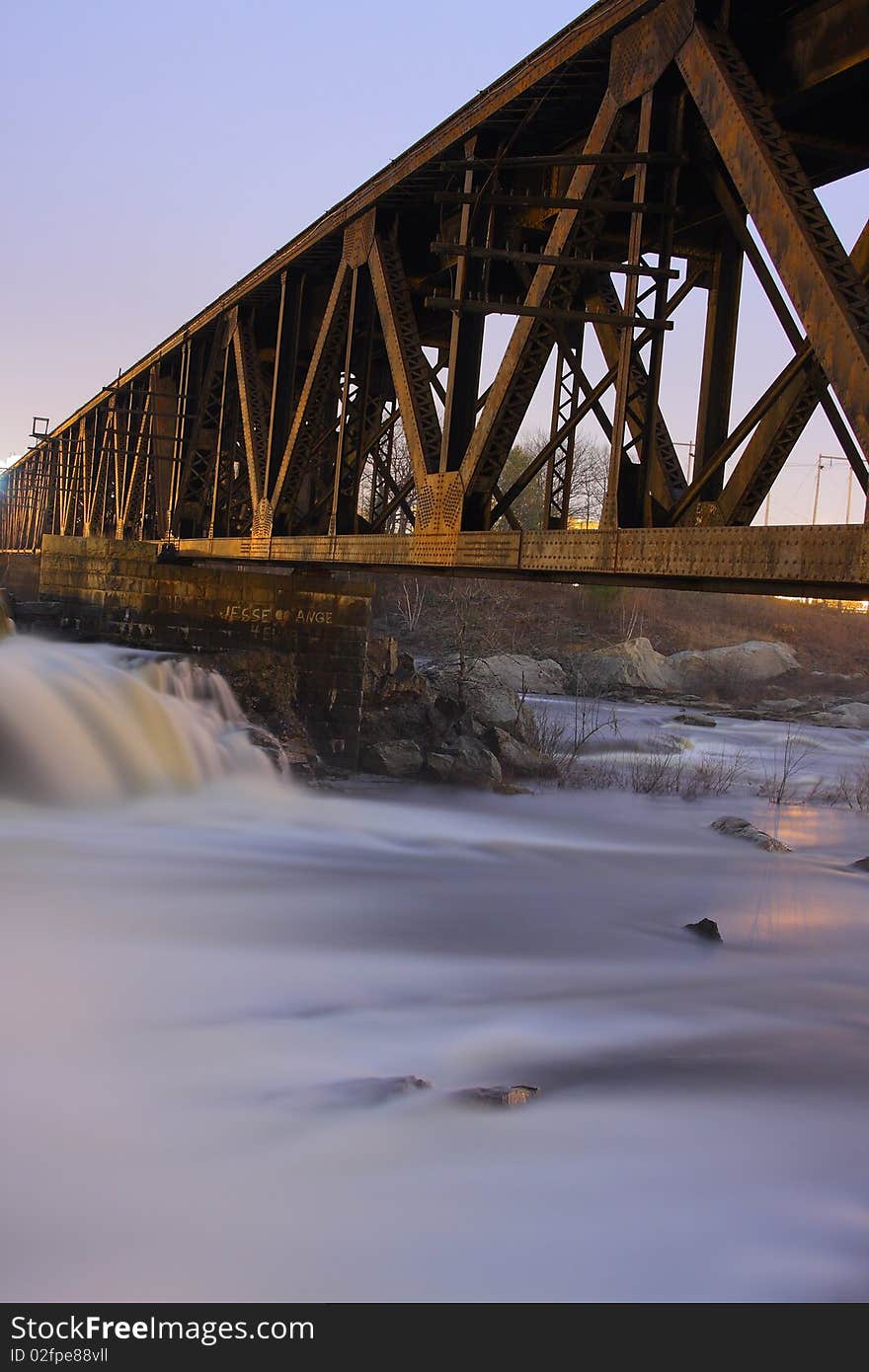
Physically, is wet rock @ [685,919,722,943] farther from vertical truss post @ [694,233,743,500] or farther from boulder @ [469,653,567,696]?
boulder @ [469,653,567,696]

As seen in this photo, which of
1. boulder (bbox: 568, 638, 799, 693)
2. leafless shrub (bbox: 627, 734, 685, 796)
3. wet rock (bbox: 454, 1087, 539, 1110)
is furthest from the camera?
boulder (bbox: 568, 638, 799, 693)

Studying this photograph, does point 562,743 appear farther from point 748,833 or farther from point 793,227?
point 793,227

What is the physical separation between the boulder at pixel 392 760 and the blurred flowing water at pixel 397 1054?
2939mm

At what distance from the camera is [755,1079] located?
23.1ft

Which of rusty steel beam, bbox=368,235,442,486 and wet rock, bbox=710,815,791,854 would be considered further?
wet rock, bbox=710,815,791,854

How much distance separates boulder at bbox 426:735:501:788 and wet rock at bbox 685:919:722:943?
7096mm

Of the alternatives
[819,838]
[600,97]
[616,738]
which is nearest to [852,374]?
[600,97]

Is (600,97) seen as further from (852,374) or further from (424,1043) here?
(424,1043)

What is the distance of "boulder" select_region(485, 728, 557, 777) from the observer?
19.0 m

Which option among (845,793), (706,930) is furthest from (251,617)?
(845,793)

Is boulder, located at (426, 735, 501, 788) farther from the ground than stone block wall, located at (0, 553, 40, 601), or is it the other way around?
stone block wall, located at (0, 553, 40, 601)

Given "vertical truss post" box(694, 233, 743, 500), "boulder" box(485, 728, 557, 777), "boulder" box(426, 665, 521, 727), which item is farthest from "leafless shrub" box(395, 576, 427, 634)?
"vertical truss post" box(694, 233, 743, 500)

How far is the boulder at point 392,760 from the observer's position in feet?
57.6

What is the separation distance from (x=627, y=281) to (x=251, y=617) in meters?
9.87
